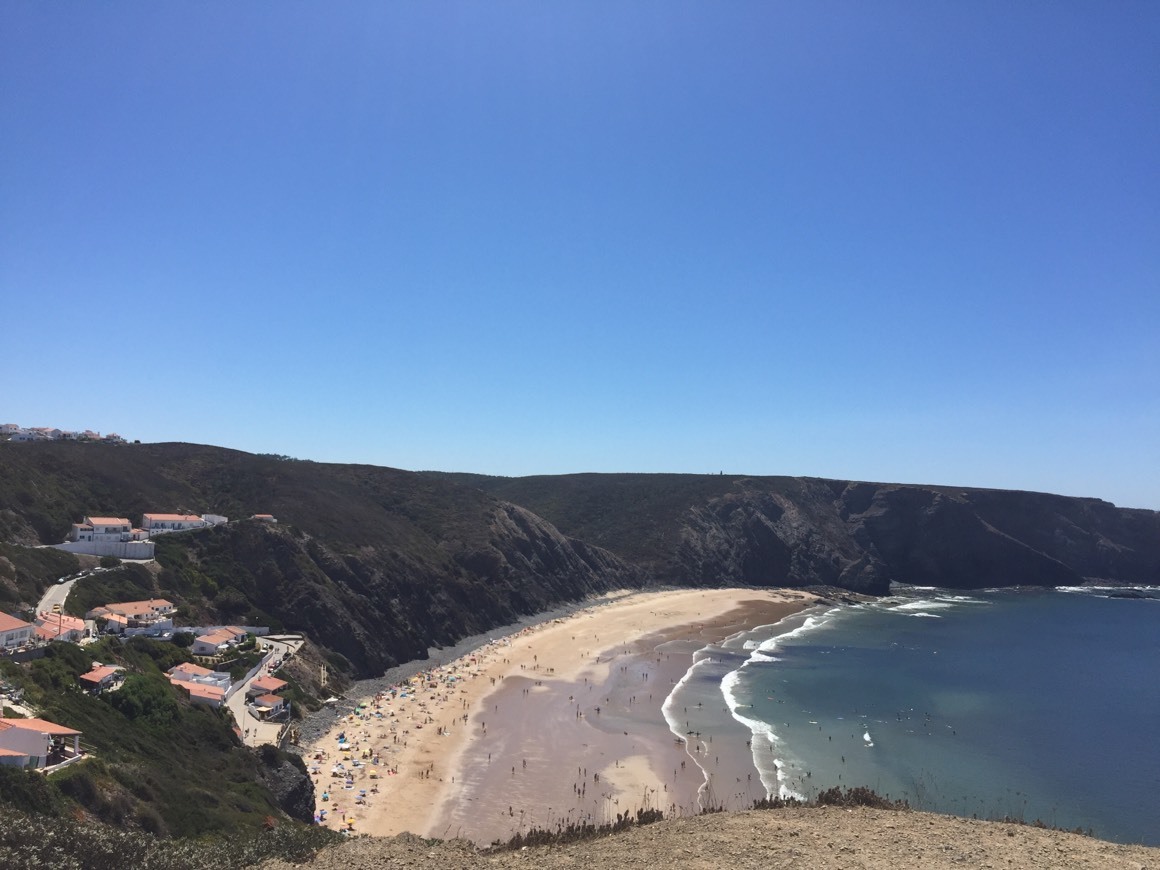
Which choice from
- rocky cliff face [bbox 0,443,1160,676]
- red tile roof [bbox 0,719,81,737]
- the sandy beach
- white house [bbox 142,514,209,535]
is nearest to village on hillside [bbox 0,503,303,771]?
red tile roof [bbox 0,719,81,737]

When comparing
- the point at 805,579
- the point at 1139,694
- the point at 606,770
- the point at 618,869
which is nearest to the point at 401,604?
the point at 606,770

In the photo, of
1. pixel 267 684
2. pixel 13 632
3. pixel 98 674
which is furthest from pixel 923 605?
pixel 13 632

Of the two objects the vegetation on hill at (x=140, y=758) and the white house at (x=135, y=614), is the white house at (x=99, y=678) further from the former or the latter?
the white house at (x=135, y=614)

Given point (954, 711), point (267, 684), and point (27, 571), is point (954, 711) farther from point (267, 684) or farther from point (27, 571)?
point (27, 571)

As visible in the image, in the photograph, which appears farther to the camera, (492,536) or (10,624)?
(492,536)

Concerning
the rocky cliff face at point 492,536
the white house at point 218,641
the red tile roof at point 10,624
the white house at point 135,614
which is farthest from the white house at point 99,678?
the rocky cliff face at point 492,536

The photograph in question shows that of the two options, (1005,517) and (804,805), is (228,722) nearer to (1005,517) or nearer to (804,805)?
(804,805)
